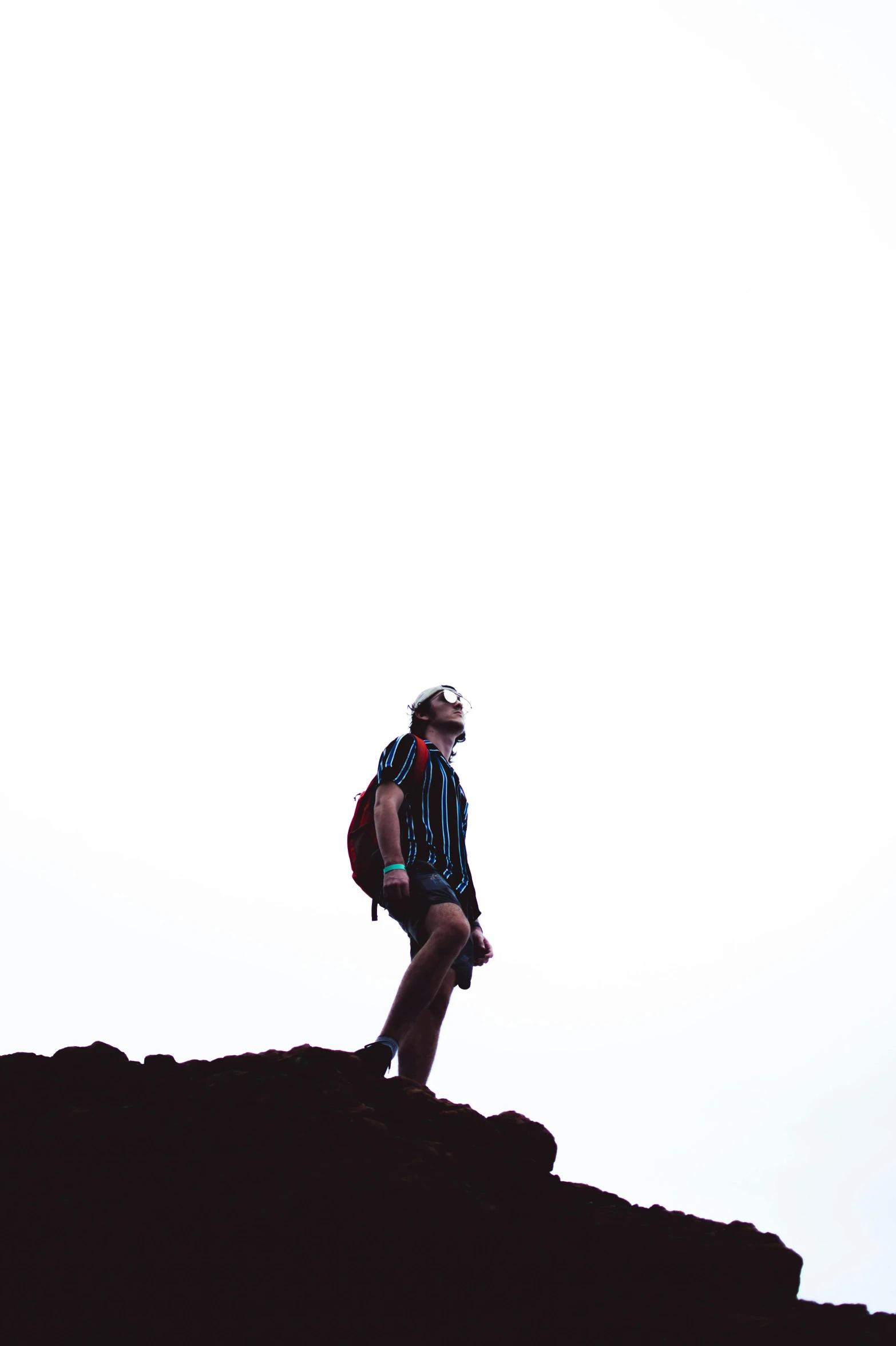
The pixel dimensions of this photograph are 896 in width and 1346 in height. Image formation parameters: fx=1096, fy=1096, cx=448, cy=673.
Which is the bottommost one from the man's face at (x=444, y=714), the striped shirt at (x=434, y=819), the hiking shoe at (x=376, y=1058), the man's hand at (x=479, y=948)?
the hiking shoe at (x=376, y=1058)

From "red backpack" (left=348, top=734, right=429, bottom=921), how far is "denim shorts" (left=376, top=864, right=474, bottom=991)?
4.3 inches

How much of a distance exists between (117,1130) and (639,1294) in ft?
7.13

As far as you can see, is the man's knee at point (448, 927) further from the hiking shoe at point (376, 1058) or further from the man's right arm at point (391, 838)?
the hiking shoe at point (376, 1058)

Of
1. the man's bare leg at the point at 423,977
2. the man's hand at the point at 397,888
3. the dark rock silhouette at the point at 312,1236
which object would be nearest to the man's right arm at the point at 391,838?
the man's hand at the point at 397,888

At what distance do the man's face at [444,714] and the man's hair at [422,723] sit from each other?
14 millimetres

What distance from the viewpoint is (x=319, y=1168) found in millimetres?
4293

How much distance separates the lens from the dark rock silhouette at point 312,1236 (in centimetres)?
376

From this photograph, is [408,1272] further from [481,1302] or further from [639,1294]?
[639,1294]

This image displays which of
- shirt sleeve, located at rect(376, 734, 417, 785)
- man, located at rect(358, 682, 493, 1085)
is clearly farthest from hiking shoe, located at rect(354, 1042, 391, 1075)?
shirt sleeve, located at rect(376, 734, 417, 785)

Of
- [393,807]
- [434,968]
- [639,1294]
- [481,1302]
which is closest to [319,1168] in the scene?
[481,1302]

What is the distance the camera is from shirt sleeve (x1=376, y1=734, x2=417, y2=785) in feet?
21.8

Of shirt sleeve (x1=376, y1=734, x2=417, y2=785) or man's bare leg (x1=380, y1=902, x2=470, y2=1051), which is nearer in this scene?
man's bare leg (x1=380, y1=902, x2=470, y2=1051)

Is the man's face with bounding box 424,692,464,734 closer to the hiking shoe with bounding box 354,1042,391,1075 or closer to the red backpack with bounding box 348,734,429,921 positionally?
the red backpack with bounding box 348,734,429,921

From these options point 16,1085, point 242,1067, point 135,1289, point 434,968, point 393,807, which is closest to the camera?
point 135,1289
